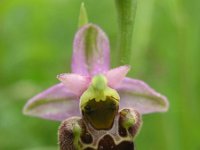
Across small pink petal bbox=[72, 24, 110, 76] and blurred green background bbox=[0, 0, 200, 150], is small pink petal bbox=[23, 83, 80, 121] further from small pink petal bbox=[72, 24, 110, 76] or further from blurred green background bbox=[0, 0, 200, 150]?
blurred green background bbox=[0, 0, 200, 150]

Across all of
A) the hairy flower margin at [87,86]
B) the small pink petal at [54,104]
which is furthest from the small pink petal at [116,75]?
the small pink petal at [54,104]

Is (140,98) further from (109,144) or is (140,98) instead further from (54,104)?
(54,104)

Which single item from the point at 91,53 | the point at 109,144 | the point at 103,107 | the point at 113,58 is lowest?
the point at 109,144

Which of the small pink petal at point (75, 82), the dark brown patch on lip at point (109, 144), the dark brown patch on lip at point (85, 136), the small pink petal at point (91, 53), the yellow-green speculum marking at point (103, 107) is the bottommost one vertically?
the dark brown patch on lip at point (109, 144)

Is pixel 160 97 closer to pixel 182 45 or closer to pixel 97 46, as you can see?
pixel 97 46

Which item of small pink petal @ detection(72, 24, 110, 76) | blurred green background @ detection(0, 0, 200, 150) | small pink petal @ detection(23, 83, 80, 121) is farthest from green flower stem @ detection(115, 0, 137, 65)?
blurred green background @ detection(0, 0, 200, 150)

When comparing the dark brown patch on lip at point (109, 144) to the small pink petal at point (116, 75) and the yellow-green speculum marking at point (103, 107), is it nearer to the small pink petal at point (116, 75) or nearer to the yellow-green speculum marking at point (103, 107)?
the yellow-green speculum marking at point (103, 107)

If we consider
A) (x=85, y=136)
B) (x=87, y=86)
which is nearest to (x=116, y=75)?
(x=87, y=86)
